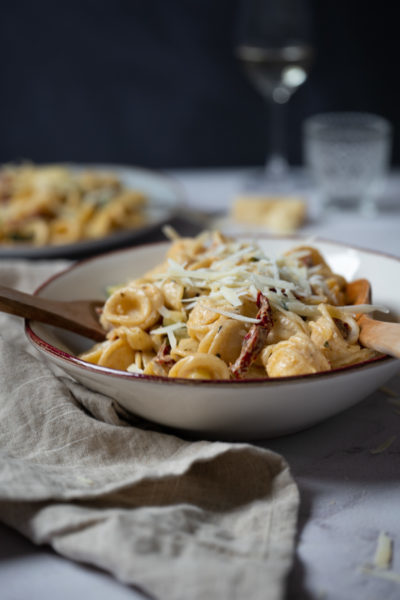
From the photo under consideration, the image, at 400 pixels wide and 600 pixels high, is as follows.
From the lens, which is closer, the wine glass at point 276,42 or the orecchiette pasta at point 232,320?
the orecchiette pasta at point 232,320

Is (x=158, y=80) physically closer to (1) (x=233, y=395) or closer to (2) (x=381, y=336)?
(2) (x=381, y=336)

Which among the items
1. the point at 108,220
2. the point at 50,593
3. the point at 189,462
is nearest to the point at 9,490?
the point at 50,593

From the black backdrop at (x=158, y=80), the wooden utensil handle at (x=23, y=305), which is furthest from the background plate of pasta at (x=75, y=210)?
the black backdrop at (x=158, y=80)

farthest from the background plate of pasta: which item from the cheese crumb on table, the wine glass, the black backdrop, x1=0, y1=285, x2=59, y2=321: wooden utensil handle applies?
the black backdrop

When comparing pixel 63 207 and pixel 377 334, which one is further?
pixel 63 207

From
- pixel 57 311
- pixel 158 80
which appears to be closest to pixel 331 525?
pixel 57 311

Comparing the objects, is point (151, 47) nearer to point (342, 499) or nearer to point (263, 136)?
point (263, 136)

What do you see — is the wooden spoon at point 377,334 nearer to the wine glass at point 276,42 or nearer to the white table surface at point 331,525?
the white table surface at point 331,525
